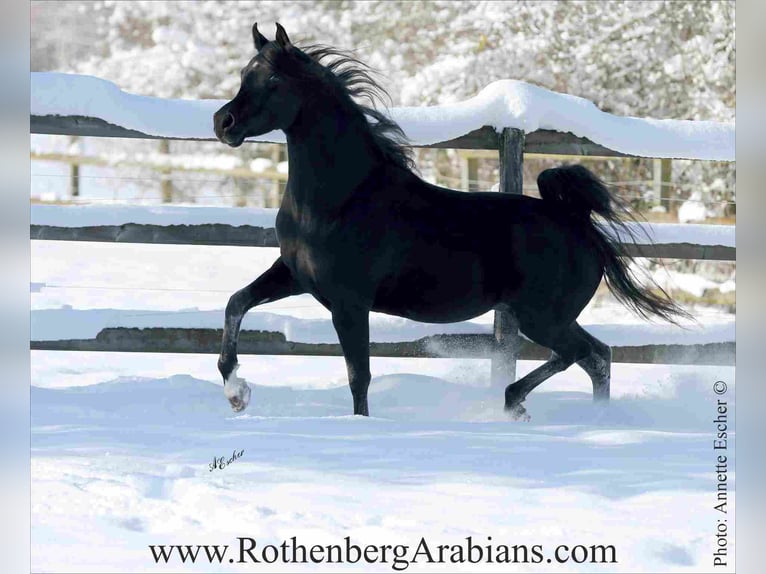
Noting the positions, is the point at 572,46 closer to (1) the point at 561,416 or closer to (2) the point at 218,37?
(2) the point at 218,37

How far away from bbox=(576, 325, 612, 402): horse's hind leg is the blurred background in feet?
16.9

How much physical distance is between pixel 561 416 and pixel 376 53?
8.17m

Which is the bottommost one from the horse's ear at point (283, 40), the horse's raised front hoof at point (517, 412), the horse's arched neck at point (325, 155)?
the horse's raised front hoof at point (517, 412)

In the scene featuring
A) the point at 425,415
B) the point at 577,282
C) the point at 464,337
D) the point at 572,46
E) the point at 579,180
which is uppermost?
the point at 572,46

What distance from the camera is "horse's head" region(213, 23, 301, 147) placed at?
376 cm

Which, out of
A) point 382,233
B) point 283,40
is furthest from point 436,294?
point 283,40

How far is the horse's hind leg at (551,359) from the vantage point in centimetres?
407

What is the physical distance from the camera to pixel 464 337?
491cm

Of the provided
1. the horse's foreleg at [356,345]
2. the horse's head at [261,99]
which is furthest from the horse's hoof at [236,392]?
the horse's head at [261,99]

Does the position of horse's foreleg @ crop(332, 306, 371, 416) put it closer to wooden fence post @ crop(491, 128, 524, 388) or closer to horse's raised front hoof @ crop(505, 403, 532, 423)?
horse's raised front hoof @ crop(505, 403, 532, 423)

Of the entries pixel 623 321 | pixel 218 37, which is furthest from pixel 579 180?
pixel 218 37

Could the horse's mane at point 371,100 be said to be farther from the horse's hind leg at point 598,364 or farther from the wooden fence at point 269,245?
the horse's hind leg at point 598,364

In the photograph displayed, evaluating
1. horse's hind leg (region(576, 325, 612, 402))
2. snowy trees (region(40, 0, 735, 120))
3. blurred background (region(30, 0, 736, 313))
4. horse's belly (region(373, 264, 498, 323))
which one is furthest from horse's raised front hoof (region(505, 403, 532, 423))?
snowy trees (region(40, 0, 735, 120))

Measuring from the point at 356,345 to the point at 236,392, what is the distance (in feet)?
2.04
